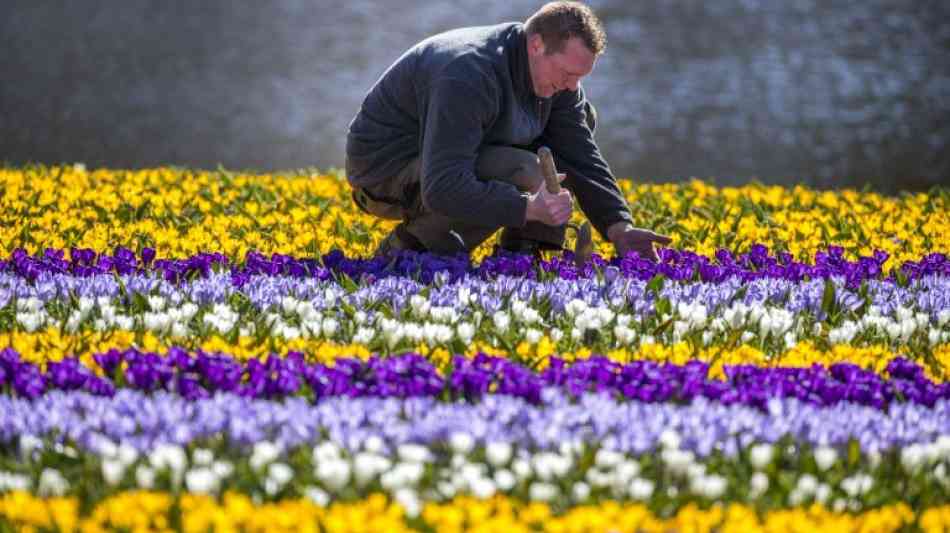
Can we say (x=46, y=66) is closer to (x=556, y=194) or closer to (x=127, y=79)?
(x=127, y=79)

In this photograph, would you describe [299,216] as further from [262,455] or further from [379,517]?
[379,517]

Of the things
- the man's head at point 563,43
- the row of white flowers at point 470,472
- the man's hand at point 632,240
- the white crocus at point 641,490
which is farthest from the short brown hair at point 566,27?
the white crocus at point 641,490

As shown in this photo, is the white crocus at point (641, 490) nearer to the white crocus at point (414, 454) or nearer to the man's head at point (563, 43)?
the white crocus at point (414, 454)

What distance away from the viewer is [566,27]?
5.70 metres

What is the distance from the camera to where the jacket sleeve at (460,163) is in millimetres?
5777

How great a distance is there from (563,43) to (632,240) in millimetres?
1139

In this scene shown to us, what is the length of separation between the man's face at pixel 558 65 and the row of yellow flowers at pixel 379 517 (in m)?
2.89

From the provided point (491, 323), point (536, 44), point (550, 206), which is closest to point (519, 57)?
point (536, 44)

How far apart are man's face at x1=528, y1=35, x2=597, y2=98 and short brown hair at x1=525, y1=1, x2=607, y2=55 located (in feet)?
0.07

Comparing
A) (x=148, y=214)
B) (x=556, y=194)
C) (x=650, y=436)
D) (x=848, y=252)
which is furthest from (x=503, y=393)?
(x=148, y=214)

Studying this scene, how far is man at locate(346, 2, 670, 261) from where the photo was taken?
5789mm

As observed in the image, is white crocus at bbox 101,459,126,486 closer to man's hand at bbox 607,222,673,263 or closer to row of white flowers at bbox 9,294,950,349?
row of white flowers at bbox 9,294,950,349

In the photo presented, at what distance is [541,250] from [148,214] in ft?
7.90

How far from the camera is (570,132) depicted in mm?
6691
